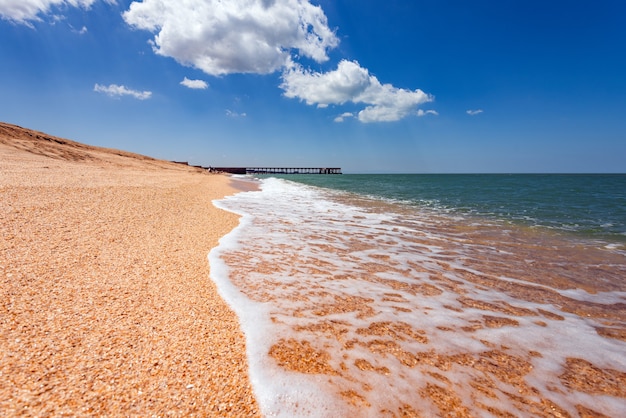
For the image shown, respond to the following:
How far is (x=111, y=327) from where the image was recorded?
9.93 feet

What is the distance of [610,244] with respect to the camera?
9625 mm

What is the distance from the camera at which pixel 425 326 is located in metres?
3.93

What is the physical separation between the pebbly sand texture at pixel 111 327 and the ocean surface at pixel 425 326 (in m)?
0.37

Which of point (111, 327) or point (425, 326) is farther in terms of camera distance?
point (425, 326)

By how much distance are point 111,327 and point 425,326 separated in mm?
3778

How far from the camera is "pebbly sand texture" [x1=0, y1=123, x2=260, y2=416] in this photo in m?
2.19

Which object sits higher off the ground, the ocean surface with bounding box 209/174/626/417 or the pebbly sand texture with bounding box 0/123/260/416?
the pebbly sand texture with bounding box 0/123/260/416

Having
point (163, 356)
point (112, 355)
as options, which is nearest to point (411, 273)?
point (163, 356)

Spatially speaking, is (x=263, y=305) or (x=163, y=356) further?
(x=263, y=305)

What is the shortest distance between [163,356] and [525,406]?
11.1 ft

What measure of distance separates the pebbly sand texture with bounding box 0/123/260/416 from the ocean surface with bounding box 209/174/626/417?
1.20ft

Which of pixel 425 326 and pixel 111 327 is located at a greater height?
pixel 111 327

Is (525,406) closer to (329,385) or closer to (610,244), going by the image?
(329,385)

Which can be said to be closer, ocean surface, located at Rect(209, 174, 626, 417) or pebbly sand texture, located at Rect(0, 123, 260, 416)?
pebbly sand texture, located at Rect(0, 123, 260, 416)
